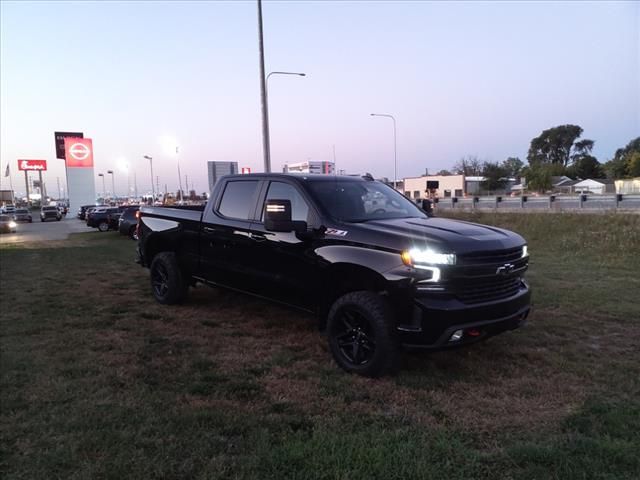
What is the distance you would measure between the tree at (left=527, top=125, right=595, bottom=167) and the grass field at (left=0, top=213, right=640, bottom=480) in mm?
134998

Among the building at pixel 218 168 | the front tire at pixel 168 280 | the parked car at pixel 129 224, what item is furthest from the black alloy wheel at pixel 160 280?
the building at pixel 218 168

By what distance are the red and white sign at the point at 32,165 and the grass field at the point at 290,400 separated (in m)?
107

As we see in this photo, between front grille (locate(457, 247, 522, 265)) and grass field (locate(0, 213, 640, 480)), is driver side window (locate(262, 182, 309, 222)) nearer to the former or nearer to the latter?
grass field (locate(0, 213, 640, 480))

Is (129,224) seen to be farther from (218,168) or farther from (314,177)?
(314,177)

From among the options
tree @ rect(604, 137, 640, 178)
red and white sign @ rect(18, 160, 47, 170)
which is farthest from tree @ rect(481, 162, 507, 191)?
red and white sign @ rect(18, 160, 47, 170)

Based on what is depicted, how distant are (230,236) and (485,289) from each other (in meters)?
2.92

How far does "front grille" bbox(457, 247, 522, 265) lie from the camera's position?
152 inches

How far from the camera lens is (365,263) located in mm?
4121

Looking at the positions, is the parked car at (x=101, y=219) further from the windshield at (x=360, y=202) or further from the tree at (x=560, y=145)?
the tree at (x=560, y=145)

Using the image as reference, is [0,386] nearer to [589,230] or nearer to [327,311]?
[327,311]

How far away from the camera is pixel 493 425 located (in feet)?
10.9

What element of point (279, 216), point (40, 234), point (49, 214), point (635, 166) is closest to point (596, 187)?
point (635, 166)

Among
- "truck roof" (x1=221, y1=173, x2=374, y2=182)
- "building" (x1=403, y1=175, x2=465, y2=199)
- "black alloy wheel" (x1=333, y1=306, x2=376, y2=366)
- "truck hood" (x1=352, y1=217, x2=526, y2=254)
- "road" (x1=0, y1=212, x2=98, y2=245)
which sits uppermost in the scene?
"building" (x1=403, y1=175, x2=465, y2=199)

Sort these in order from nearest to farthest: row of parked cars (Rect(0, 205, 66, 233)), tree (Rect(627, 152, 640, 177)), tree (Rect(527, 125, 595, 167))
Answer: row of parked cars (Rect(0, 205, 66, 233)) → tree (Rect(627, 152, 640, 177)) → tree (Rect(527, 125, 595, 167))
